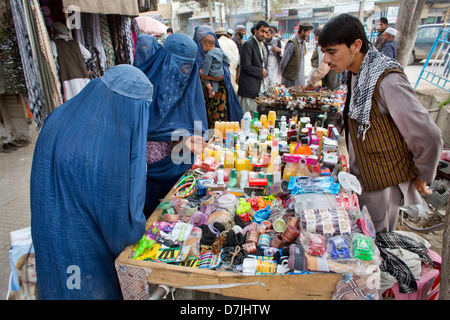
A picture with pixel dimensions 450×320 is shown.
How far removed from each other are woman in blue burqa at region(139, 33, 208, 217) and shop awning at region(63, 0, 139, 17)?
1.41 meters

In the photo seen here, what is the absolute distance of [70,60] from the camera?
12.5 feet

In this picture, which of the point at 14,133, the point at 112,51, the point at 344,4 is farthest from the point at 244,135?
the point at 344,4

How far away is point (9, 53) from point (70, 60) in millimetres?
676

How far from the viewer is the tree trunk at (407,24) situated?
248 inches

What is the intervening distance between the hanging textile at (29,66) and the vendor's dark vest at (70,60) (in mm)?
662

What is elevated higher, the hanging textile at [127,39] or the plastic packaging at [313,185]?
the hanging textile at [127,39]

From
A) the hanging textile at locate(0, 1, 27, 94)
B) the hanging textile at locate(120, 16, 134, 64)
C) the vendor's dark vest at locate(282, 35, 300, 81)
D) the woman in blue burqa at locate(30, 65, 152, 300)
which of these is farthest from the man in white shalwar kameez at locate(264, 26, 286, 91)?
the woman in blue burqa at locate(30, 65, 152, 300)

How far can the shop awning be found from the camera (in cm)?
315

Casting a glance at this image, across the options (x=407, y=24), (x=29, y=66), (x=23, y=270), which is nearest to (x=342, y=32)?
(x=23, y=270)

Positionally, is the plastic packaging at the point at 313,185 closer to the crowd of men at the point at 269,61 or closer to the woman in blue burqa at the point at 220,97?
the woman in blue burqa at the point at 220,97

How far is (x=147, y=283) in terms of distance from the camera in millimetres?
1495

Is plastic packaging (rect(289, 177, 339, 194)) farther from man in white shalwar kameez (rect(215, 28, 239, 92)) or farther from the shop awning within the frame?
man in white shalwar kameez (rect(215, 28, 239, 92))

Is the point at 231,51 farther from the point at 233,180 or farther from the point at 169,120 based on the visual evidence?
the point at 233,180

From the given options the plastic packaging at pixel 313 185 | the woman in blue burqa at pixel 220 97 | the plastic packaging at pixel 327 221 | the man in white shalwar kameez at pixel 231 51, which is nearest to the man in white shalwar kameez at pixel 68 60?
the woman in blue burqa at pixel 220 97
